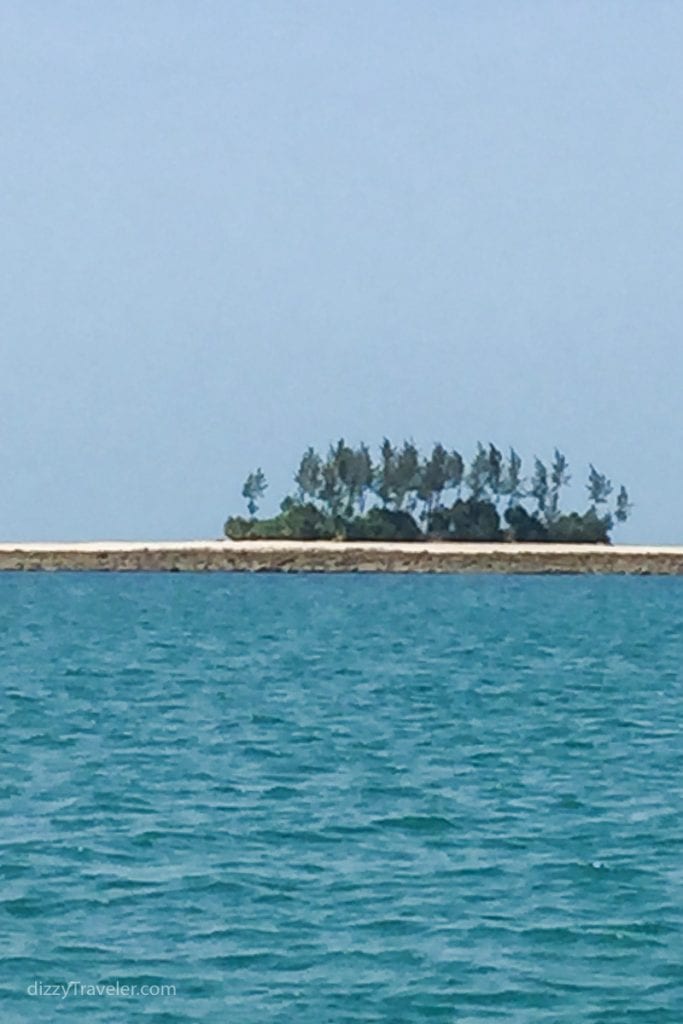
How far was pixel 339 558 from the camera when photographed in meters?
124

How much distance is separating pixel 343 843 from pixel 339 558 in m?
104

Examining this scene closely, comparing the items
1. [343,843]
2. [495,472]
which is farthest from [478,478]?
[343,843]

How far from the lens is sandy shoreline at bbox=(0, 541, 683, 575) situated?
123875 millimetres

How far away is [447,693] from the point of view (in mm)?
38062

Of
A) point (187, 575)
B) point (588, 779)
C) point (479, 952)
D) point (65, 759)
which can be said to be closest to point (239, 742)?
point (65, 759)

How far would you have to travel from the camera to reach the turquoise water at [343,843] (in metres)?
15.2

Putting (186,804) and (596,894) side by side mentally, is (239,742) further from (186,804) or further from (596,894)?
(596,894)

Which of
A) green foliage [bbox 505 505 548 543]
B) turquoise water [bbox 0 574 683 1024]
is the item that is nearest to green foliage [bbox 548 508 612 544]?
green foliage [bbox 505 505 548 543]

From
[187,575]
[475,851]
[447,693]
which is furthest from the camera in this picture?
[187,575]

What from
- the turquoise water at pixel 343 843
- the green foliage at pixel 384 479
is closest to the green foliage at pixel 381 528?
the green foliage at pixel 384 479

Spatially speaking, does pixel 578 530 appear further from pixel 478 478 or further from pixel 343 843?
pixel 343 843

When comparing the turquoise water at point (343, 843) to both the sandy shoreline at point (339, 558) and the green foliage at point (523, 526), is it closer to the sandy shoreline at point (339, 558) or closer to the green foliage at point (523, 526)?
the sandy shoreline at point (339, 558)

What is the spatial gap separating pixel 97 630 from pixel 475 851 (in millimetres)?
42034

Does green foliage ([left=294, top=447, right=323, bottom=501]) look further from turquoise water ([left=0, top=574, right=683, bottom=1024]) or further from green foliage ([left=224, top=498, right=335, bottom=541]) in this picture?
turquoise water ([left=0, top=574, right=683, bottom=1024])
